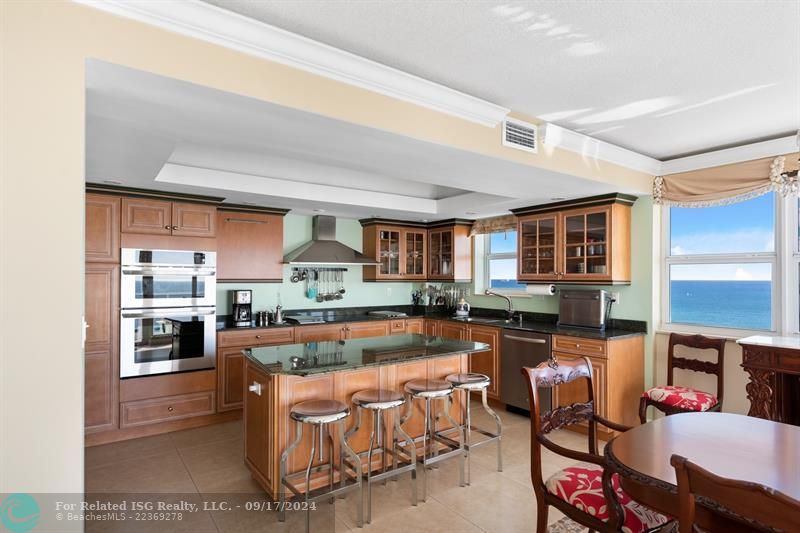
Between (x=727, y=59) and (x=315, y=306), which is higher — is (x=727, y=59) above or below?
above

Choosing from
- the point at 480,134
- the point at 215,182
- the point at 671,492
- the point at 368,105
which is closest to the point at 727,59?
the point at 480,134

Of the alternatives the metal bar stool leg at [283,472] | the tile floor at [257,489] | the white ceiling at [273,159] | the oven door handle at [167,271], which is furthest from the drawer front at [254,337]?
the metal bar stool leg at [283,472]

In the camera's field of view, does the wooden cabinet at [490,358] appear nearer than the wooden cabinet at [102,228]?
No

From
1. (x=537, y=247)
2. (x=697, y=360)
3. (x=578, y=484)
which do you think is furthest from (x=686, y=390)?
(x=578, y=484)

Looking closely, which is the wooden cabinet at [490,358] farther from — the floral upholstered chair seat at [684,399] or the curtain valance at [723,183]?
the curtain valance at [723,183]

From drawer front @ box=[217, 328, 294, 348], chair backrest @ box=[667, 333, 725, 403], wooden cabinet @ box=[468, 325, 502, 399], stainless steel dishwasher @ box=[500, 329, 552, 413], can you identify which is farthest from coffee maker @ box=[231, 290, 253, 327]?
chair backrest @ box=[667, 333, 725, 403]

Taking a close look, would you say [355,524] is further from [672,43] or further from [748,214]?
[748,214]

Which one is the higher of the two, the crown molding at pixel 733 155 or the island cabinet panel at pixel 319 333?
the crown molding at pixel 733 155

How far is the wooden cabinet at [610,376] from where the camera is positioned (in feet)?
12.9

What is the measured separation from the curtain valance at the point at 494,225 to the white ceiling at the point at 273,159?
216 mm

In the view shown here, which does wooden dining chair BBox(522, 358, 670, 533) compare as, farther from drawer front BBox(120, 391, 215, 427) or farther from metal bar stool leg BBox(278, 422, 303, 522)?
drawer front BBox(120, 391, 215, 427)

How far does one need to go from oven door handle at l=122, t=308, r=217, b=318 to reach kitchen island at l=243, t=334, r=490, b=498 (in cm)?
138

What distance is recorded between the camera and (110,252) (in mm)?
3863

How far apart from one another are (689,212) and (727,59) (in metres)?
2.25
